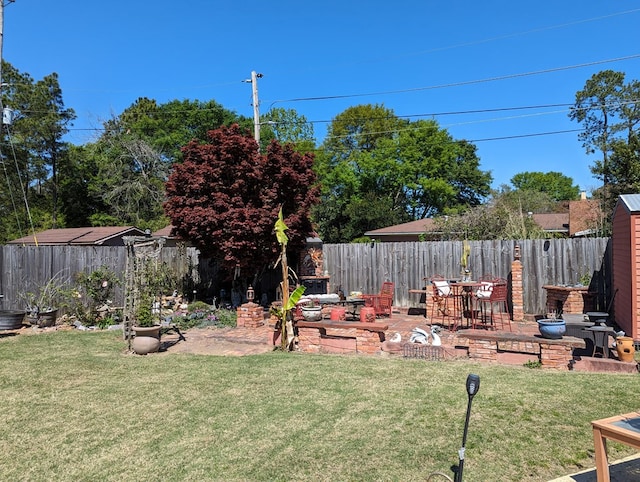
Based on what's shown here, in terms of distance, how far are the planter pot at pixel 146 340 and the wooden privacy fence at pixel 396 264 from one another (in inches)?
194

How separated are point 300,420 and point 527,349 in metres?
4.85

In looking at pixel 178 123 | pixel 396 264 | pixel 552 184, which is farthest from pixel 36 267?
pixel 552 184

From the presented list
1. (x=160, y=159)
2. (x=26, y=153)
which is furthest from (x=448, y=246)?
(x=26, y=153)

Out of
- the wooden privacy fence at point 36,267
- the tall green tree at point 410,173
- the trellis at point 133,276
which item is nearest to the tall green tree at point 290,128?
the tall green tree at point 410,173

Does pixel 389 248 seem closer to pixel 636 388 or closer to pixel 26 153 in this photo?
pixel 636 388

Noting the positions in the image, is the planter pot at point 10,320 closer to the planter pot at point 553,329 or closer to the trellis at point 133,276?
the trellis at point 133,276

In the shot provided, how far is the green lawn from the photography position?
3.52 m

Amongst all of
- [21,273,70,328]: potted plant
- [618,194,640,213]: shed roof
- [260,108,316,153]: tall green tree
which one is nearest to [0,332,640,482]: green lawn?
[618,194,640,213]: shed roof

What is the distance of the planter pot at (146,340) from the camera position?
7891 millimetres

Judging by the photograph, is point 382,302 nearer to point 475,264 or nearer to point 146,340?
point 475,264

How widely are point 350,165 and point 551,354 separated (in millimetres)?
31861

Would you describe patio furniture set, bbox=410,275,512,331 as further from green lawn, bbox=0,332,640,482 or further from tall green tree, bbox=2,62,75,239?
tall green tree, bbox=2,62,75,239

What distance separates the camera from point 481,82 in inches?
644

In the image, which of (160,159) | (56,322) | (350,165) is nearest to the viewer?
(56,322)
